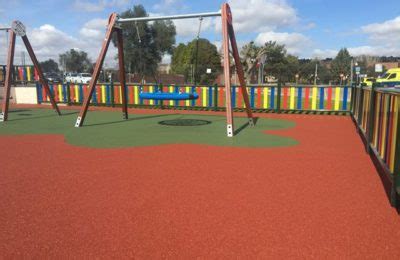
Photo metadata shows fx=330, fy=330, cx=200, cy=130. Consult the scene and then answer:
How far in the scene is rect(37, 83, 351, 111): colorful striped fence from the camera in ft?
44.3

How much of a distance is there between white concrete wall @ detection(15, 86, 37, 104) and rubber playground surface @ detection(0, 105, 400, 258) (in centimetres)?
1378

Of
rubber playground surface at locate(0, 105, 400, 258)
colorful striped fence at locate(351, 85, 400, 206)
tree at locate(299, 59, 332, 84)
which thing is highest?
tree at locate(299, 59, 332, 84)

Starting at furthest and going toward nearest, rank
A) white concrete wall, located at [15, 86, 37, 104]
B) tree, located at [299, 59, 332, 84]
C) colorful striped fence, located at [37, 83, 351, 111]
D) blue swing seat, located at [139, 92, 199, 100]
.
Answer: tree, located at [299, 59, 332, 84]
white concrete wall, located at [15, 86, 37, 104]
colorful striped fence, located at [37, 83, 351, 111]
blue swing seat, located at [139, 92, 199, 100]

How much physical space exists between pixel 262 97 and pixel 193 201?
11.5 meters

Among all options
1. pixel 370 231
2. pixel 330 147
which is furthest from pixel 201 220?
pixel 330 147

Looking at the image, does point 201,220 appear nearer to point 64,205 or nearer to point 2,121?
point 64,205

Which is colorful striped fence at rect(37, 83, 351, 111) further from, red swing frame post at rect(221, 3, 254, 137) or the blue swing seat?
red swing frame post at rect(221, 3, 254, 137)

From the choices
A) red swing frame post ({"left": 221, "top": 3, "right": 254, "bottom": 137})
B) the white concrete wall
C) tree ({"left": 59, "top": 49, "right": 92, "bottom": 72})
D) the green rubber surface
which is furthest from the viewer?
tree ({"left": 59, "top": 49, "right": 92, "bottom": 72})

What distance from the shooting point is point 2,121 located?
1177 cm

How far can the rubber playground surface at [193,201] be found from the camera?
2844mm

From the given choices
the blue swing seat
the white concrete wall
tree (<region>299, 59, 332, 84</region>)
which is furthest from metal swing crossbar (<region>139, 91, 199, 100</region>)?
tree (<region>299, 59, 332, 84</region>)

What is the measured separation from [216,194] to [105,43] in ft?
24.8

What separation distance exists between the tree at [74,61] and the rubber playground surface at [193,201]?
9626 cm

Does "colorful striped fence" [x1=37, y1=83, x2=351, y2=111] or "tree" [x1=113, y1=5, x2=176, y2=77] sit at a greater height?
"tree" [x1=113, y1=5, x2=176, y2=77]
